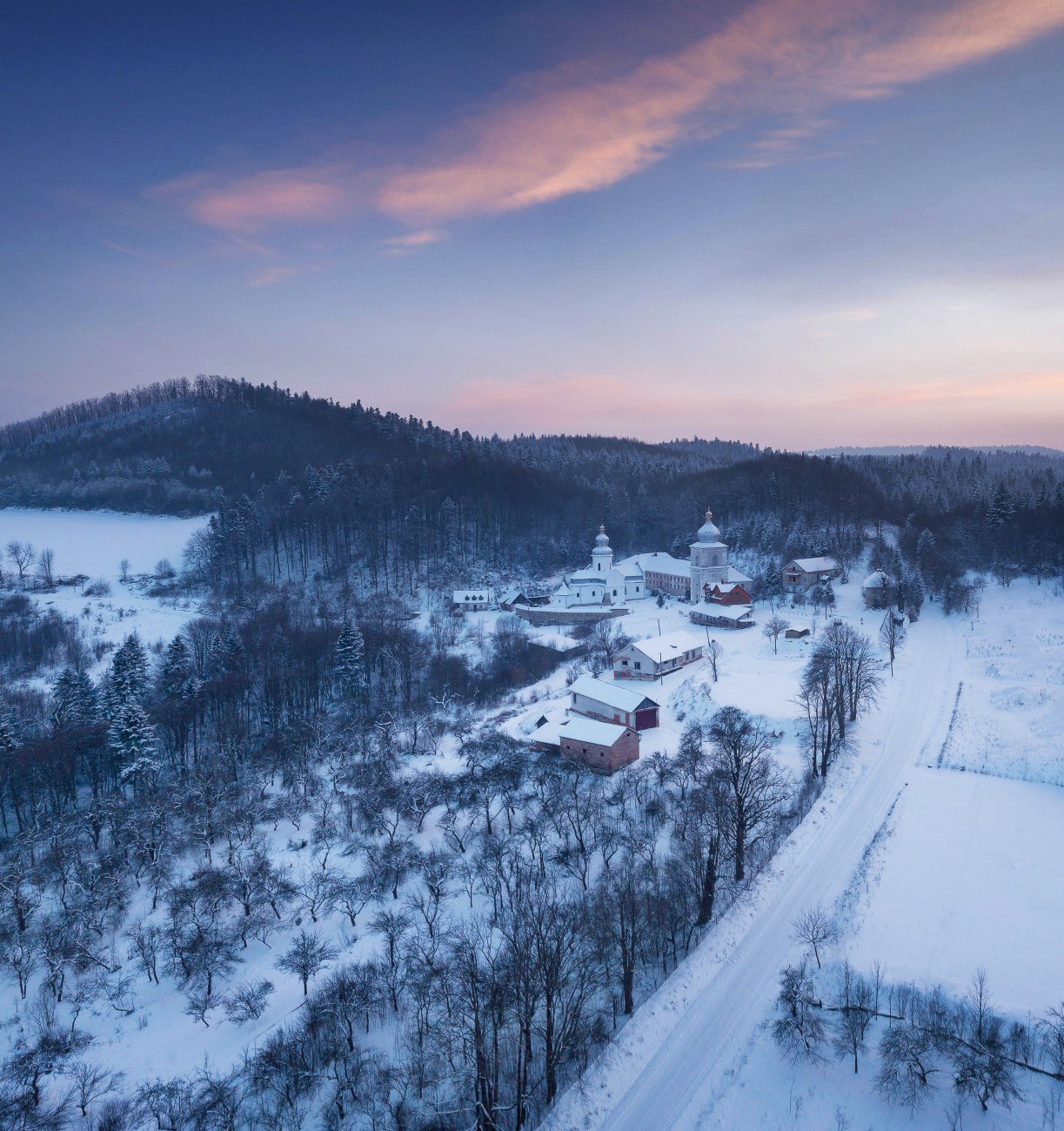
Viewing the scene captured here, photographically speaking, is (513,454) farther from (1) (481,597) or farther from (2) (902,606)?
(2) (902,606)

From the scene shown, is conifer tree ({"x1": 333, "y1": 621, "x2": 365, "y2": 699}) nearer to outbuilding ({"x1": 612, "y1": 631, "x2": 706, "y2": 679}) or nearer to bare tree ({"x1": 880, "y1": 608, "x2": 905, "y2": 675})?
outbuilding ({"x1": 612, "y1": 631, "x2": 706, "y2": 679})

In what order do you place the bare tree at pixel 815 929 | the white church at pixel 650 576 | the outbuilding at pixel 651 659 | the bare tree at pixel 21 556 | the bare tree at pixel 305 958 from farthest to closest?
the bare tree at pixel 21 556 < the white church at pixel 650 576 < the outbuilding at pixel 651 659 < the bare tree at pixel 305 958 < the bare tree at pixel 815 929

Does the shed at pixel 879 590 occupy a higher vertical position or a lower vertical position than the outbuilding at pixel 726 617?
higher

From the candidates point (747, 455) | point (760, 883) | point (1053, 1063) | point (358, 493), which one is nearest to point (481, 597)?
point (358, 493)

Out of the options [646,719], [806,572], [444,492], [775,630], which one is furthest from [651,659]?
[444,492]

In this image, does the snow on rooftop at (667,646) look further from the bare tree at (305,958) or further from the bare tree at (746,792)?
the bare tree at (305,958)

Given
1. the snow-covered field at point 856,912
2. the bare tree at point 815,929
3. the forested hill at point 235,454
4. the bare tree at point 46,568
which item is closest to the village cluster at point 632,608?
the snow-covered field at point 856,912
